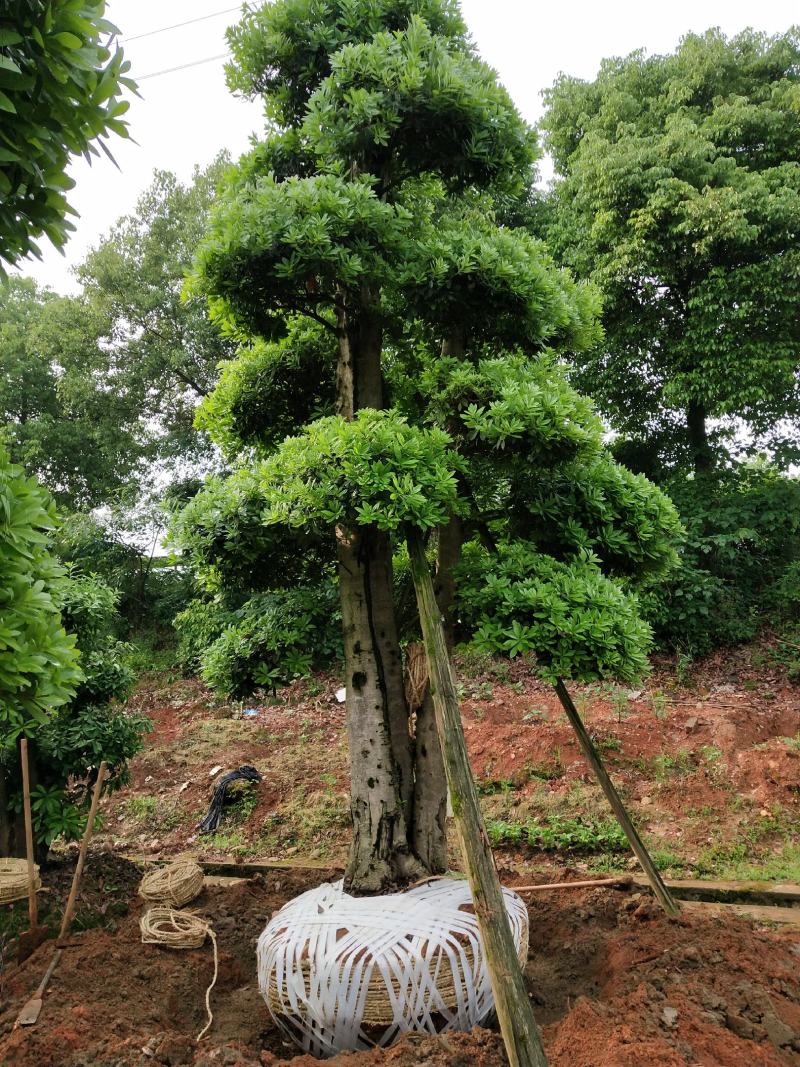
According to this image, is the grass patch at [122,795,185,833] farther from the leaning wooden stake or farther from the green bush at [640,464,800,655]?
the green bush at [640,464,800,655]

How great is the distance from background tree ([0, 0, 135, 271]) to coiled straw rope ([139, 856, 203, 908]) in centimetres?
370

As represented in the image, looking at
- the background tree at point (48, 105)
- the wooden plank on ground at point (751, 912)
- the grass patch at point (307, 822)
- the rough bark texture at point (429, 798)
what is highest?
the background tree at point (48, 105)

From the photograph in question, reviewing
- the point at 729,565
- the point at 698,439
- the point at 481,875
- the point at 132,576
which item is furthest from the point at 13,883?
the point at 132,576

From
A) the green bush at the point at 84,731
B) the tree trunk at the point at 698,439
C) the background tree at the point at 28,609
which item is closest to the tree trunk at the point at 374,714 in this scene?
the background tree at the point at 28,609

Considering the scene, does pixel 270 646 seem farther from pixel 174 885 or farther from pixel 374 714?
pixel 174 885

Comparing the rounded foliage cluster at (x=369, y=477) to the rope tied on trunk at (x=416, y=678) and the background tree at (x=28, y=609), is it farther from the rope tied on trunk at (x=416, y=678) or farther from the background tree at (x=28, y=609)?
the background tree at (x=28, y=609)

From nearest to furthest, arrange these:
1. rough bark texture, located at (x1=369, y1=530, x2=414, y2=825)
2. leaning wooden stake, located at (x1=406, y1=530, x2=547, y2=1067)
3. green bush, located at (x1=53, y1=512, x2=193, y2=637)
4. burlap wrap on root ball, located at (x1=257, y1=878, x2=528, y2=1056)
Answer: leaning wooden stake, located at (x1=406, y1=530, x2=547, y2=1067) → burlap wrap on root ball, located at (x1=257, y1=878, x2=528, y2=1056) → rough bark texture, located at (x1=369, y1=530, x2=414, y2=825) → green bush, located at (x1=53, y1=512, x2=193, y2=637)

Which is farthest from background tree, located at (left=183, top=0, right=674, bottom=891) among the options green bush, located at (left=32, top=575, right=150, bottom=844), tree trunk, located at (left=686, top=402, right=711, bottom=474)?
tree trunk, located at (left=686, top=402, right=711, bottom=474)

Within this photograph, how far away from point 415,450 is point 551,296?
1.29 meters

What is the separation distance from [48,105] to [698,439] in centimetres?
992

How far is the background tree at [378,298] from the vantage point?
325 centimetres

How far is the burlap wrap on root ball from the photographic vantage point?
276 centimetres

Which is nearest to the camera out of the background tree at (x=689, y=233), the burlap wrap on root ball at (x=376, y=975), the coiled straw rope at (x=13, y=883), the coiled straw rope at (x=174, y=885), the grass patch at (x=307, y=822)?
the burlap wrap on root ball at (x=376, y=975)

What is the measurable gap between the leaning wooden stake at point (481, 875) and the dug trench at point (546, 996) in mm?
310
